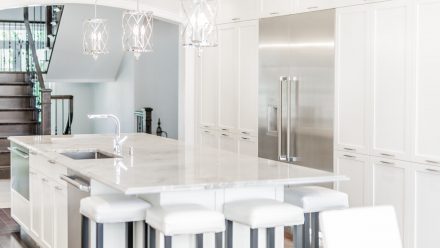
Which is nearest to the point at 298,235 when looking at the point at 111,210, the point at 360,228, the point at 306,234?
the point at 306,234

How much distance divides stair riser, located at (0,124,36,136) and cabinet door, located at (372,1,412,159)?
6.11 m

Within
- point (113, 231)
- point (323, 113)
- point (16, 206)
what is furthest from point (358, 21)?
point (16, 206)

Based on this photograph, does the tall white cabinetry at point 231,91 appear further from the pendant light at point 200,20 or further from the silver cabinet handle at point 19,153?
the pendant light at point 200,20

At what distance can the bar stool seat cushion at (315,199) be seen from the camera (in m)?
4.08

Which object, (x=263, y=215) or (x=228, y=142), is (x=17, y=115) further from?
(x=263, y=215)

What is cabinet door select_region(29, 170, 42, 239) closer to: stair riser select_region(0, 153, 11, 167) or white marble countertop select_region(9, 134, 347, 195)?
white marble countertop select_region(9, 134, 347, 195)

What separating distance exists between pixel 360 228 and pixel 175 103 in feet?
29.1

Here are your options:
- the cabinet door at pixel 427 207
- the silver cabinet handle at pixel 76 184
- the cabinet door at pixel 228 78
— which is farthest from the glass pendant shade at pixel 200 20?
the cabinet door at pixel 228 78

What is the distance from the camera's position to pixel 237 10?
7363 millimetres

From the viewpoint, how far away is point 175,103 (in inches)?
447

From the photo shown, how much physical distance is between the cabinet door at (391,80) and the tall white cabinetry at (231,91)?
6.06 ft

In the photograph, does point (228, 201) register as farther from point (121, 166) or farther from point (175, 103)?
point (175, 103)

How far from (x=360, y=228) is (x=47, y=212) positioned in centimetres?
333

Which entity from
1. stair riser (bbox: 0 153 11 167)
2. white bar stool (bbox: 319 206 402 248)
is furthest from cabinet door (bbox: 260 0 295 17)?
stair riser (bbox: 0 153 11 167)
